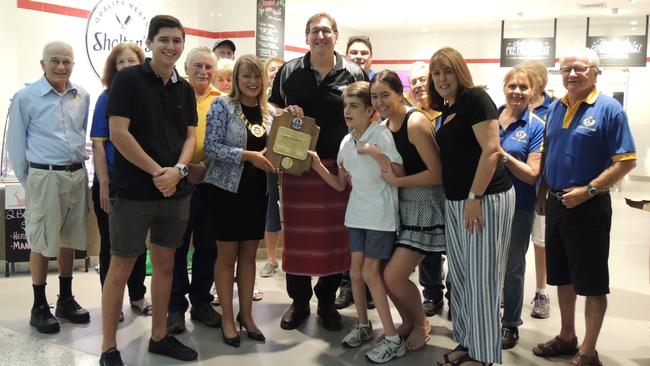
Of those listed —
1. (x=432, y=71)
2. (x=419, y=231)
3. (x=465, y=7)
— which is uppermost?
(x=465, y=7)

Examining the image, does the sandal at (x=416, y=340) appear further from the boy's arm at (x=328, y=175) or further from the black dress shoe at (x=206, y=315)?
the black dress shoe at (x=206, y=315)

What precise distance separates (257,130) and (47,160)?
1384 mm

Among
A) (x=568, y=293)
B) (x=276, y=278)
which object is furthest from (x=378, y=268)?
(x=276, y=278)

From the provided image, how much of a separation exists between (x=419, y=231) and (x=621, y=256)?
160 inches

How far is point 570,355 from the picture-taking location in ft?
11.0

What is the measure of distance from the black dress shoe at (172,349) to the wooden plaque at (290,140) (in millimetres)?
1149

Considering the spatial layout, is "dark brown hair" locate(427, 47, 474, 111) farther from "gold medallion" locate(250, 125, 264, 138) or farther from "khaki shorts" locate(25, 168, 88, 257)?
"khaki shorts" locate(25, 168, 88, 257)

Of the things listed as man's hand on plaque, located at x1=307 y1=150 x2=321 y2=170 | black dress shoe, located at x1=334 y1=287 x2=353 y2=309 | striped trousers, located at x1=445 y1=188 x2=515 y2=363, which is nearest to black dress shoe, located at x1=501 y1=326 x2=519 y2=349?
striped trousers, located at x1=445 y1=188 x2=515 y2=363

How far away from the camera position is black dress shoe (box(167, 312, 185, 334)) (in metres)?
3.59

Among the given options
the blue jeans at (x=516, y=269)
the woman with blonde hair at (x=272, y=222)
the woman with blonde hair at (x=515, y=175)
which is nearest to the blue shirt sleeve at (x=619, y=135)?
the woman with blonde hair at (x=515, y=175)

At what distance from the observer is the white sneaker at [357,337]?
3404 mm

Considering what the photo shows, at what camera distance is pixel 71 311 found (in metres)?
3.74

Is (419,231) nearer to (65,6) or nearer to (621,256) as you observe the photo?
(621,256)

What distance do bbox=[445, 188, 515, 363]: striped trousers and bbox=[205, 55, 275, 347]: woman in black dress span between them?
3.64 ft
